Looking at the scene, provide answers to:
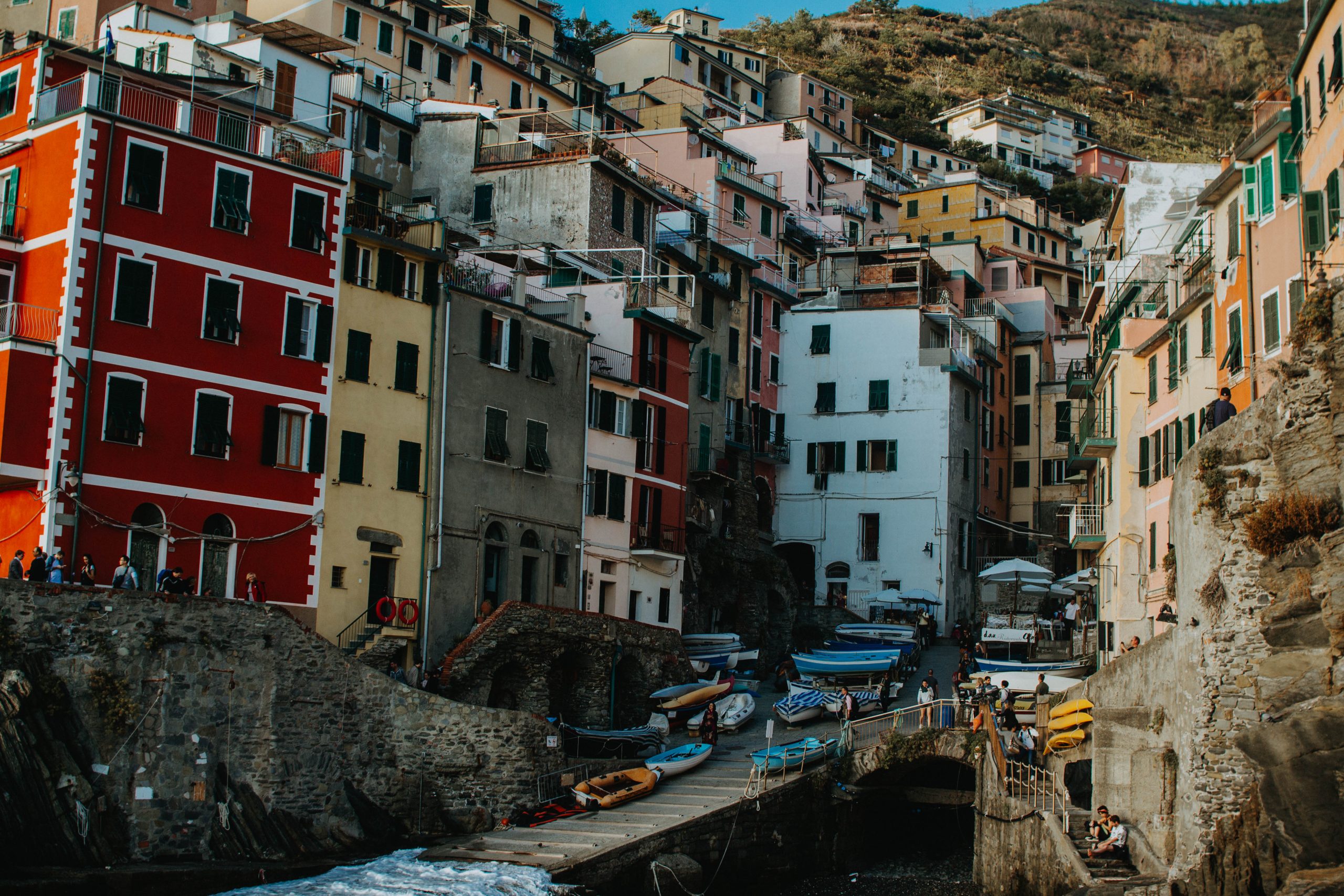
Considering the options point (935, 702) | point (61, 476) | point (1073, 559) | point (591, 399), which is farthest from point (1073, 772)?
point (1073, 559)

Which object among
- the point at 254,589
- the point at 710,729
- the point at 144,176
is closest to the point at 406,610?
the point at 254,589

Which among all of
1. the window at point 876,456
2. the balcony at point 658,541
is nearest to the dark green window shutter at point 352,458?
the balcony at point 658,541

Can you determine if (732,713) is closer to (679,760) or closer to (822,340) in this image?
(679,760)

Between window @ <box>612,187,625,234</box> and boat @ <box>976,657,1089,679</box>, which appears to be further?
window @ <box>612,187,625,234</box>

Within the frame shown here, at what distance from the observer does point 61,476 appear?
35.3 metres

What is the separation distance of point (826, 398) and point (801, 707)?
25.5 metres

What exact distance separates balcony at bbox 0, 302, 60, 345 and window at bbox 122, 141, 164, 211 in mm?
3492

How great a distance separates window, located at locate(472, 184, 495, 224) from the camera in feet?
201

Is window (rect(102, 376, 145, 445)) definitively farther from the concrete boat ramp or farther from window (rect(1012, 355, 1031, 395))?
window (rect(1012, 355, 1031, 395))

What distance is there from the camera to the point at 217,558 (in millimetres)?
38312

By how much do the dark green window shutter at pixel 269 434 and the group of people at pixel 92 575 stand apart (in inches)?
142

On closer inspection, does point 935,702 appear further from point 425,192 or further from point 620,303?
point 425,192

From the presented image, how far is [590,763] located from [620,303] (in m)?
18.4

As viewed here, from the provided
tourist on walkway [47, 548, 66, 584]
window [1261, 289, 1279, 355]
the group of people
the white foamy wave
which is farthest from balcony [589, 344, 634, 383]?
window [1261, 289, 1279, 355]
